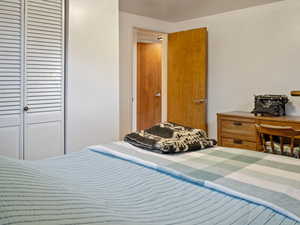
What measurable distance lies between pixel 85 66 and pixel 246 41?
2.34 m

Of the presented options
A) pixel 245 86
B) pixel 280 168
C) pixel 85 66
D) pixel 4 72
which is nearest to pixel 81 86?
pixel 85 66

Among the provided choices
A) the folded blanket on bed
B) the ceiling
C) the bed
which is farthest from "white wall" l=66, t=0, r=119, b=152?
the bed

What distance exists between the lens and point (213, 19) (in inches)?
163

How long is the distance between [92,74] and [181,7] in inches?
70.6

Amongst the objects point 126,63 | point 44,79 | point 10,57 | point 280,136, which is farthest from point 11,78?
point 280,136

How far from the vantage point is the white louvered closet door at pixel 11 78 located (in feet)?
7.60

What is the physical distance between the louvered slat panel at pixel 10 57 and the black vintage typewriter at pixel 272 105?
2729 mm

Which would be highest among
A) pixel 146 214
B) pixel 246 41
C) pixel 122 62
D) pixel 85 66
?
pixel 246 41

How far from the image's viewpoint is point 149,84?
19.1 feet

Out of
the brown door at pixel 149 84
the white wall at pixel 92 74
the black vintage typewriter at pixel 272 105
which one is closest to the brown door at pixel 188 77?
the black vintage typewriter at pixel 272 105

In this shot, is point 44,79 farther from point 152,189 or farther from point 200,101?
point 200,101

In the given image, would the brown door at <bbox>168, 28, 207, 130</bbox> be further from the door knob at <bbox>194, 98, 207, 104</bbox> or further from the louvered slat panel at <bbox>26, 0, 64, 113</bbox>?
the louvered slat panel at <bbox>26, 0, 64, 113</bbox>

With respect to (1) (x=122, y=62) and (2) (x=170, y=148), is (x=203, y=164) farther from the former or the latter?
(1) (x=122, y=62)

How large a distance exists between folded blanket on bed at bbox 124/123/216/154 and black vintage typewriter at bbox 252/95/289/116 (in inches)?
68.6
